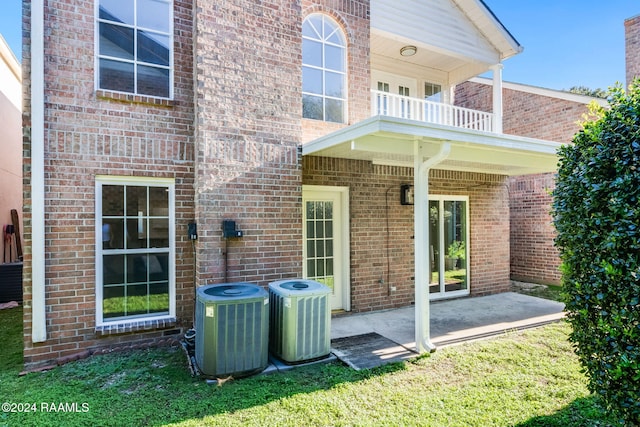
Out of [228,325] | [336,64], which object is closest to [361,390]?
[228,325]

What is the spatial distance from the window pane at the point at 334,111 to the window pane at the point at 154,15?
9.56ft

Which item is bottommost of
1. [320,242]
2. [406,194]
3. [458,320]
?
[458,320]

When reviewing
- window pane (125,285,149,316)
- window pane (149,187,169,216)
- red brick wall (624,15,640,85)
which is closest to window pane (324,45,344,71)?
window pane (149,187,169,216)

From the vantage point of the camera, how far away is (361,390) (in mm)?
3873

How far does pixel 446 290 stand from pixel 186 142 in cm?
631

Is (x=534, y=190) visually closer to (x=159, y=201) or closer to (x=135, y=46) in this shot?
(x=159, y=201)

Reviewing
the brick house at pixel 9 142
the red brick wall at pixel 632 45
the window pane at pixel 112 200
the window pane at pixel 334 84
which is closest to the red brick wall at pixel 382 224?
the window pane at pixel 334 84

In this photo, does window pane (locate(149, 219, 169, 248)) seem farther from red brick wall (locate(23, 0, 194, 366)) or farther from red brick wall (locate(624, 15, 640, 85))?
red brick wall (locate(624, 15, 640, 85))

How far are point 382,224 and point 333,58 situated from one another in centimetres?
335

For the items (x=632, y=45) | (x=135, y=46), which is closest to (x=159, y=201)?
(x=135, y=46)

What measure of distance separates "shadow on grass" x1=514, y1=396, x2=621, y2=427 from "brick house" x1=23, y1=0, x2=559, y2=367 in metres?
1.78

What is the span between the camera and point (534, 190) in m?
10.0

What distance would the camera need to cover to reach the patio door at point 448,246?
317 inches

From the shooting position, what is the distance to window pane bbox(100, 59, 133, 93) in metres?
5.05
